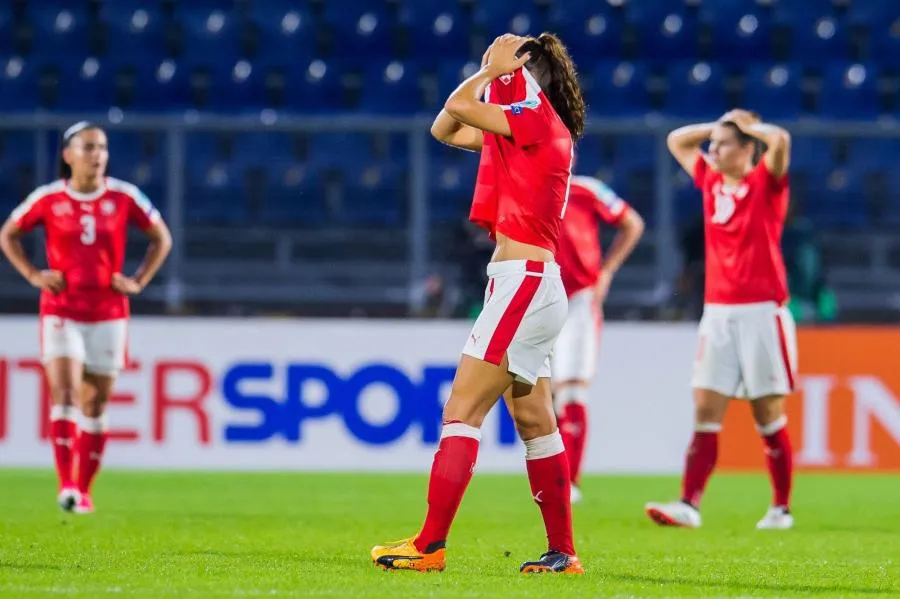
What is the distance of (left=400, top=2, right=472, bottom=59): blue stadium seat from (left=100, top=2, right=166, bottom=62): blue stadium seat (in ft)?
7.21

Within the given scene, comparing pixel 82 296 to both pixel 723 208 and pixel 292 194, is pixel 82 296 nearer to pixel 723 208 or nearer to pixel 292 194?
pixel 723 208

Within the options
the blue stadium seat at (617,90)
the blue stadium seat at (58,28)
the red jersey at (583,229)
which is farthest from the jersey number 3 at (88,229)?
the blue stadium seat at (617,90)

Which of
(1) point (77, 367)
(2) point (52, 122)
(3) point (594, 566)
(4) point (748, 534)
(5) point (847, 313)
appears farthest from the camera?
(5) point (847, 313)

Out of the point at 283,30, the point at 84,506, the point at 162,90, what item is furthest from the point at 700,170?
the point at 162,90

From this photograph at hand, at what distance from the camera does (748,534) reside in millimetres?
7695

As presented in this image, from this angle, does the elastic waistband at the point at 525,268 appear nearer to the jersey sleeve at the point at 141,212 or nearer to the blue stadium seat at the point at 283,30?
the jersey sleeve at the point at 141,212

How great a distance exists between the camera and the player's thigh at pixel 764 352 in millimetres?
7996

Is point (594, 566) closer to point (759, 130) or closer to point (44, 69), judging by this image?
point (759, 130)

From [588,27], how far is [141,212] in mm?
6666

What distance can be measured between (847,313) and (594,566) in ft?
21.0

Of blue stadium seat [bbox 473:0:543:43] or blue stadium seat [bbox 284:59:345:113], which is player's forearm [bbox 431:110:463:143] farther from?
blue stadium seat [bbox 473:0:543:43]

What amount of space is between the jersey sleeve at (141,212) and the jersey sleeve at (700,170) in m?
3.00

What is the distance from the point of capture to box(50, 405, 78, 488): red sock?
8516mm

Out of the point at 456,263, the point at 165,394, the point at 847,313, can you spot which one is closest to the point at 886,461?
the point at 847,313
